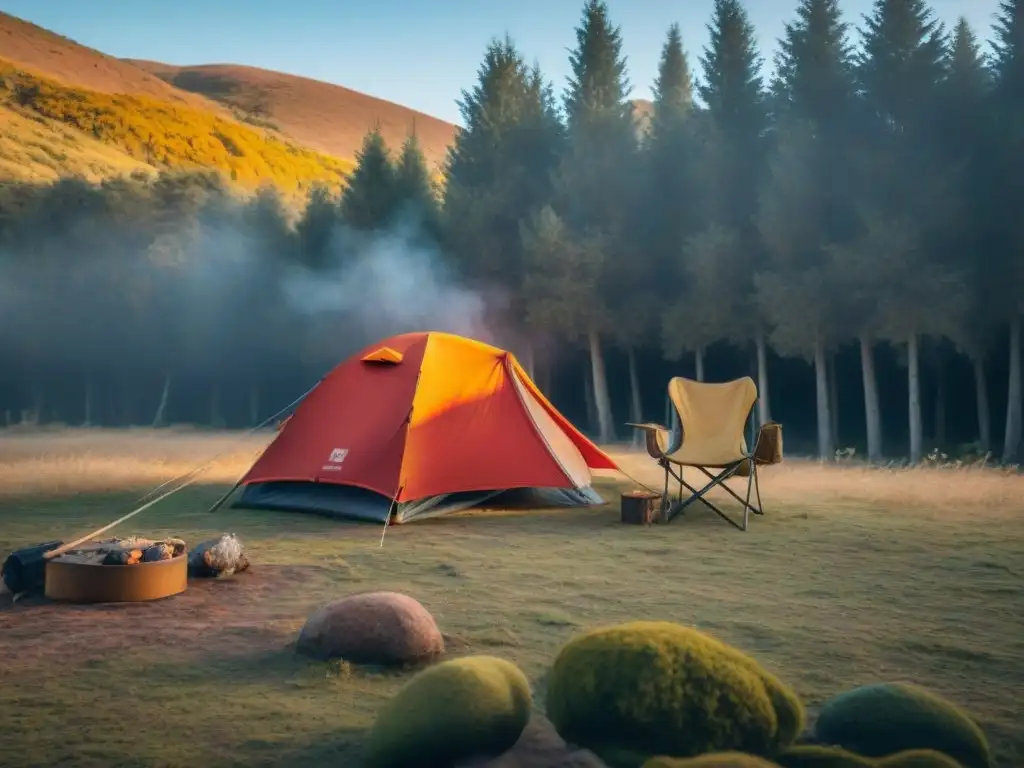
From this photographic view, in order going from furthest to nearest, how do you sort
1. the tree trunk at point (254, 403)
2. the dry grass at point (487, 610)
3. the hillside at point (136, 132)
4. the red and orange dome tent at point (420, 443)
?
1. the hillside at point (136, 132)
2. the tree trunk at point (254, 403)
3. the red and orange dome tent at point (420, 443)
4. the dry grass at point (487, 610)

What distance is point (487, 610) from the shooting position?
3945mm

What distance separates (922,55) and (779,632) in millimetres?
12287

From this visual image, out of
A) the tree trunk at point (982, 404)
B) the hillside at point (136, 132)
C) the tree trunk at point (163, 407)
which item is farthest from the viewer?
the hillside at point (136, 132)

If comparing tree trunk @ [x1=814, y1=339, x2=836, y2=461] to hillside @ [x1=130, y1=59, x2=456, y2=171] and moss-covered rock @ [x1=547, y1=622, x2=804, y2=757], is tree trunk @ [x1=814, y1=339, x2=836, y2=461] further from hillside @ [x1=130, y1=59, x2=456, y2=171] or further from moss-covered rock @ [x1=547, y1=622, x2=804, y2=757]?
hillside @ [x1=130, y1=59, x2=456, y2=171]

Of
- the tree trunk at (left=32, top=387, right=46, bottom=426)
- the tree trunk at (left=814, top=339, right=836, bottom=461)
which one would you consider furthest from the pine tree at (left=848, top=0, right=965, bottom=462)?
the tree trunk at (left=32, top=387, right=46, bottom=426)

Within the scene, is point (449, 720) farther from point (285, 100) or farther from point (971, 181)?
point (285, 100)

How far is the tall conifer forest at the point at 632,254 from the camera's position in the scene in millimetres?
12711

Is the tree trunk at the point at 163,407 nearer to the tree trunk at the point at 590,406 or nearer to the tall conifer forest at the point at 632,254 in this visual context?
the tall conifer forest at the point at 632,254

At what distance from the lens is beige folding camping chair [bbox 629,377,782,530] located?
643cm

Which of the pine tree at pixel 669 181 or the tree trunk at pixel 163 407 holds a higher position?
the pine tree at pixel 669 181

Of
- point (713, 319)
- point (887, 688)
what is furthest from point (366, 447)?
point (713, 319)

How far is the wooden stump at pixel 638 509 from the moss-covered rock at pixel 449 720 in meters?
Answer: 4.17

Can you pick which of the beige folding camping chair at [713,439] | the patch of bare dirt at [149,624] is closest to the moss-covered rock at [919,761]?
the patch of bare dirt at [149,624]

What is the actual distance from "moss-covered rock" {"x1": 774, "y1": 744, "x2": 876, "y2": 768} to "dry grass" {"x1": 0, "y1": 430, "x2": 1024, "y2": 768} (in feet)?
1.74
